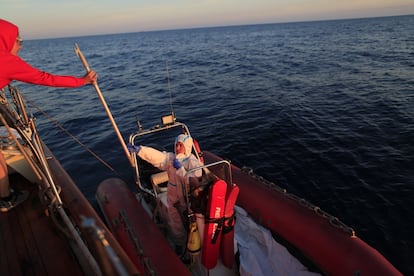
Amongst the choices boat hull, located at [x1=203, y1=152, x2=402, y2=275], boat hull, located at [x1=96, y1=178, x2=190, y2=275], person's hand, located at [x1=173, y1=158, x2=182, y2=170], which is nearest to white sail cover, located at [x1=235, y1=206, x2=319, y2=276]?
boat hull, located at [x1=203, y1=152, x2=402, y2=275]

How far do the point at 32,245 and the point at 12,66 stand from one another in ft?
5.84

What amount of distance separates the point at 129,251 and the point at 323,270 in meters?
2.72

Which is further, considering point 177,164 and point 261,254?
point 261,254

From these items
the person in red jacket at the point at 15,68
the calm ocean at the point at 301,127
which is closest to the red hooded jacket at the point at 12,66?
the person in red jacket at the point at 15,68

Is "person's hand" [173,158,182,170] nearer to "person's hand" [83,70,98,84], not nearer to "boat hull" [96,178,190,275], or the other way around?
"boat hull" [96,178,190,275]

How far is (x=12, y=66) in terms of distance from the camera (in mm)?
2287

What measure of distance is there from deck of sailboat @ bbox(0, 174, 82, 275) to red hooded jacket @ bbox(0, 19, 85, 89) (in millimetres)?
1593

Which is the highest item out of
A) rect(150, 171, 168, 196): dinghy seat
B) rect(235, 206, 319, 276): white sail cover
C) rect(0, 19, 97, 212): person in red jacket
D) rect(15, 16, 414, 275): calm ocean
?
rect(0, 19, 97, 212): person in red jacket

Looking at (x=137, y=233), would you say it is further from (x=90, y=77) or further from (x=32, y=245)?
(x=90, y=77)

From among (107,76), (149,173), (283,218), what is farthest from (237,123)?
(107,76)

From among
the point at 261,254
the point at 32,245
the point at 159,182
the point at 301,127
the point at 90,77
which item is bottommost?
the point at 301,127

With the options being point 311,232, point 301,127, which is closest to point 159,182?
point 311,232

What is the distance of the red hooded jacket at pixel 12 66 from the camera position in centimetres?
227

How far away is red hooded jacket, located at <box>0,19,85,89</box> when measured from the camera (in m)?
2.27
